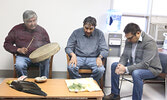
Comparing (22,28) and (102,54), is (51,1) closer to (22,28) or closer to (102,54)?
(22,28)

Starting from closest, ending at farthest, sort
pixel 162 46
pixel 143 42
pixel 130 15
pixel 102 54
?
pixel 162 46, pixel 143 42, pixel 130 15, pixel 102 54

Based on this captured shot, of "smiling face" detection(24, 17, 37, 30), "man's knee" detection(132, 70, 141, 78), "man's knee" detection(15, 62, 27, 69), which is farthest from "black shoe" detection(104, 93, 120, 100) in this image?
"smiling face" detection(24, 17, 37, 30)

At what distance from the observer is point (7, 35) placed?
2.12 meters

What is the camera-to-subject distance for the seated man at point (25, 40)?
198cm

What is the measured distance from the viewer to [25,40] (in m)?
2.02

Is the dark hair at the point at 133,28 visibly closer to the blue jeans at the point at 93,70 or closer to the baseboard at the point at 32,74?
the blue jeans at the point at 93,70

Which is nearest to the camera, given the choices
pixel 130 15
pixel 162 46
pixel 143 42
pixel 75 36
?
pixel 162 46

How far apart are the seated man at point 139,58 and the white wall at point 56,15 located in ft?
2.86

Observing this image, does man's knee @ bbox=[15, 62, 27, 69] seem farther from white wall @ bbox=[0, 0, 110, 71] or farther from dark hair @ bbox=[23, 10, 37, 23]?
dark hair @ bbox=[23, 10, 37, 23]

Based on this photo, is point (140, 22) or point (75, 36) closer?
point (140, 22)

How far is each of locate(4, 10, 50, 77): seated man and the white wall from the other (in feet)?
0.41

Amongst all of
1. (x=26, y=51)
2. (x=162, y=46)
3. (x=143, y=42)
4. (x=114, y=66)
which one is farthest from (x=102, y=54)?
(x=26, y=51)

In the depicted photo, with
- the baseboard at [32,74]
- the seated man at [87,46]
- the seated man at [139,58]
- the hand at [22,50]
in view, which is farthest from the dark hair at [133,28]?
the hand at [22,50]

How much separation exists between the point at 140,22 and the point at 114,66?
2.43 feet
